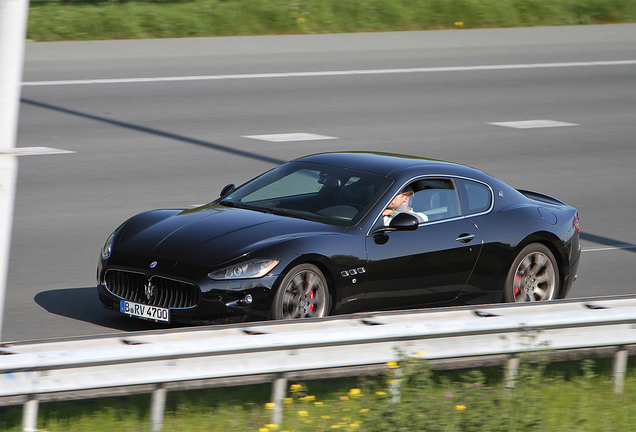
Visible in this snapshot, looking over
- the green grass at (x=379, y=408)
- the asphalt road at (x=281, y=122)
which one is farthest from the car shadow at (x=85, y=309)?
the green grass at (x=379, y=408)

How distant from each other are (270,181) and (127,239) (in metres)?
1.54

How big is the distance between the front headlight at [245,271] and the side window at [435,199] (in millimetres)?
1686

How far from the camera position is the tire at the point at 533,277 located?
29.3 ft

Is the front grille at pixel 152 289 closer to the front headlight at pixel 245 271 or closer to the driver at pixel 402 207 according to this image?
the front headlight at pixel 245 271

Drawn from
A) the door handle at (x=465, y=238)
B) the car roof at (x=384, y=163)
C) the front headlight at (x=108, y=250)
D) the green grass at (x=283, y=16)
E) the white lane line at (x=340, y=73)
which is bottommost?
the front headlight at (x=108, y=250)

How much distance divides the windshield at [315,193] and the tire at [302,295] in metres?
0.61

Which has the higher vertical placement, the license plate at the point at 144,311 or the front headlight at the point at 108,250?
the front headlight at the point at 108,250

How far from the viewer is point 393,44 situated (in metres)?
24.8

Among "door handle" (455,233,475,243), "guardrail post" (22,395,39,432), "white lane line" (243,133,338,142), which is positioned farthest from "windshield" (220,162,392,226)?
"white lane line" (243,133,338,142)

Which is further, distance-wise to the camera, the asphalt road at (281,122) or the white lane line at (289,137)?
the white lane line at (289,137)

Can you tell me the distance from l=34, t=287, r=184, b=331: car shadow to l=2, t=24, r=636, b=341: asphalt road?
2 centimetres

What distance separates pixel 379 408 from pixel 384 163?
3621 millimetres

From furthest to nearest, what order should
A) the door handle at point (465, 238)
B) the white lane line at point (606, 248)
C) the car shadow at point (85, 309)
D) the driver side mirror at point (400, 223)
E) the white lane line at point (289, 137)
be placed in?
1. the white lane line at point (289, 137)
2. the white lane line at point (606, 248)
3. the door handle at point (465, 238)
4. the driver side mirror at point (400, 223)
5. the car shadow at point (85, 309)

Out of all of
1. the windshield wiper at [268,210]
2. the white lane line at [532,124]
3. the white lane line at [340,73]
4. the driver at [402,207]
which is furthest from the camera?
the white lane line at [340,73]
